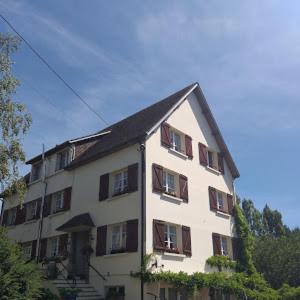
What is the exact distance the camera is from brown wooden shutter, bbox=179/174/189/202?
21.0 meters

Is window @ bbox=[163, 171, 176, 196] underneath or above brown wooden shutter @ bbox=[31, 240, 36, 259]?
above

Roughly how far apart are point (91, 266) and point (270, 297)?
10.1 m

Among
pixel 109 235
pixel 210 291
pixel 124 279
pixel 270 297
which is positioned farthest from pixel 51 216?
pixel 270 297

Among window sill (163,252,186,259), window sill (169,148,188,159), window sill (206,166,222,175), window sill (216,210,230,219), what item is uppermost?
window sill (206,166,222,175)

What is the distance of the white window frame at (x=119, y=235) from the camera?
18812 mm

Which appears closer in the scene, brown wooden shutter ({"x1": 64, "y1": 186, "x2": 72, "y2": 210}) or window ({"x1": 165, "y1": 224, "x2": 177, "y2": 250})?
window ({"x1": 165, "y1": 224, "x2": 177, "y2": 250})

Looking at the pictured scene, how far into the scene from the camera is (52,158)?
25.8 meters

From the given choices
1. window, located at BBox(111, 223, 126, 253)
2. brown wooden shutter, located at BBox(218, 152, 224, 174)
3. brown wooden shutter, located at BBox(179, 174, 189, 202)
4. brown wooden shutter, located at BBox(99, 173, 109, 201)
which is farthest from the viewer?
brown wooden shutter, located at BBox(218, 152, 224, 174)

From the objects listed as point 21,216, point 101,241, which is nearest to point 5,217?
point 21,216

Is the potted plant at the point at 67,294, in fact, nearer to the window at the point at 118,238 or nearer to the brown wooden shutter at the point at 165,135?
the window at the point at 118,238

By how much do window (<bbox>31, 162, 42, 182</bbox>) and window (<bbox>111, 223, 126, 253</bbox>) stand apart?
9.36 metres

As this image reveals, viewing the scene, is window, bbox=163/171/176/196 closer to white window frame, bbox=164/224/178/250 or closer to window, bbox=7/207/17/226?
white window frame, bbox=164/224/178/250

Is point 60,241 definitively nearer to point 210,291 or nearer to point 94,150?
point 94,150

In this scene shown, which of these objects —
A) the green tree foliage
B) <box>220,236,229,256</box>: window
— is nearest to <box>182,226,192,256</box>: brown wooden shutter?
<box>220,236,229,256</box>: window
